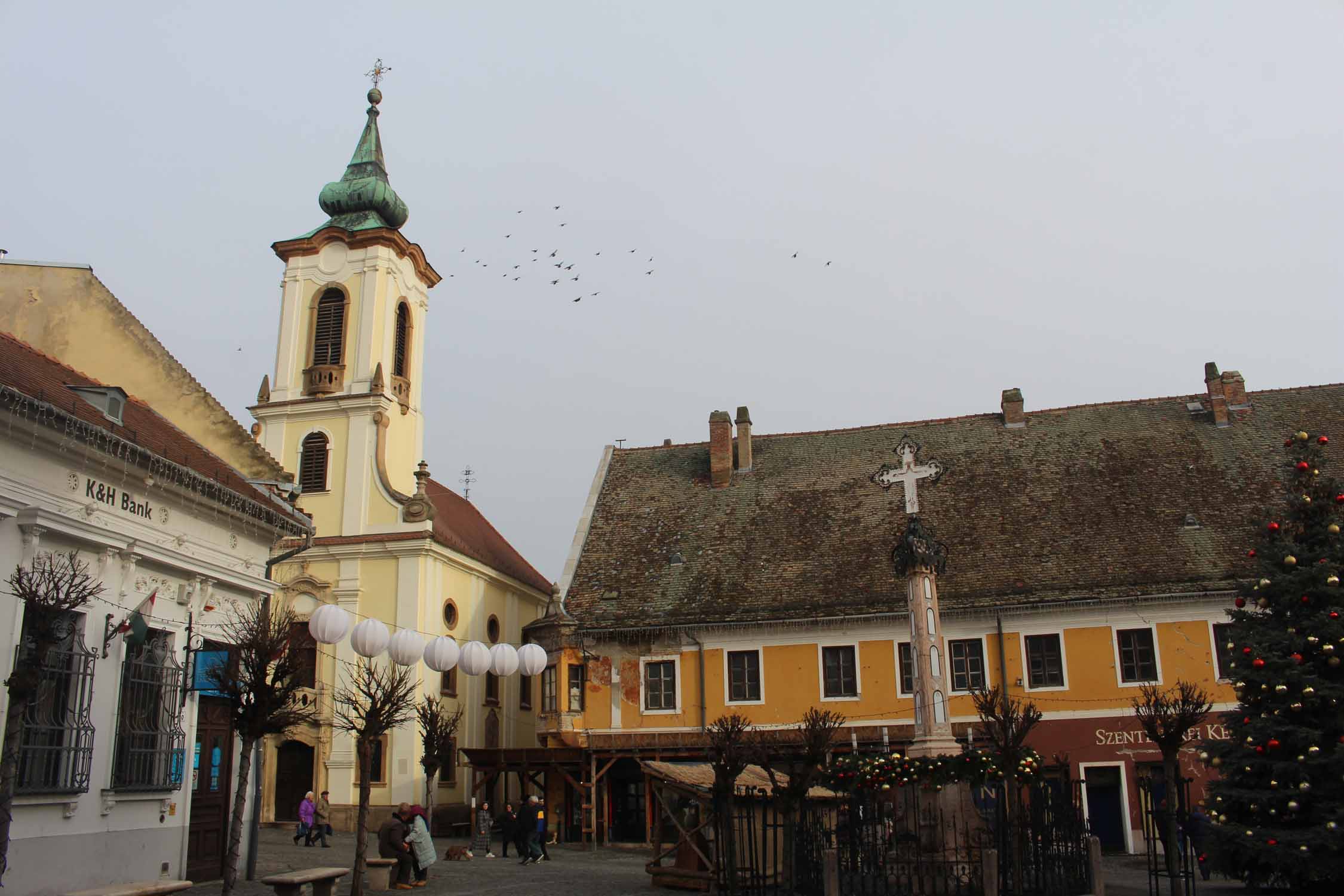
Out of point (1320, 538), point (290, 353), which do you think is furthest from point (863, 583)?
point (290, 353)

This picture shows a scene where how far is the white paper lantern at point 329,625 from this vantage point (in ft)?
54.7

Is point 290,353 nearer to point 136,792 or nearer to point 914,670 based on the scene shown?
point 136,792

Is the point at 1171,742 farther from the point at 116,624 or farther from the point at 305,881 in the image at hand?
the point at 116,624

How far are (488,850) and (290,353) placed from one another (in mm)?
17486

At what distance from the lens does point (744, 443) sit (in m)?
34.8

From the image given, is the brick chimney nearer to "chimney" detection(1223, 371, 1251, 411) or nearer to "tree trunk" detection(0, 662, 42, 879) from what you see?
"chimney" detection(1223, 371, 1251, 411)

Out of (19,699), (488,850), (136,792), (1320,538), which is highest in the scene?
(1320,538)

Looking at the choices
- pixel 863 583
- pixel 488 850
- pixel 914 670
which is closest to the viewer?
pixel 914 670

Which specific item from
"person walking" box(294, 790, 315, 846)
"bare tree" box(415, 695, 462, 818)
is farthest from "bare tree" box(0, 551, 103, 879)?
"person walking" box(294, 790, 315, 846)

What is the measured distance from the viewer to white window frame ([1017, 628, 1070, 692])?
27.1m

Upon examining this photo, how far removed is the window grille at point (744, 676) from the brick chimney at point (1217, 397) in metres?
14.5

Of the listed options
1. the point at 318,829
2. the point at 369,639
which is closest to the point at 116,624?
the point at 369,639

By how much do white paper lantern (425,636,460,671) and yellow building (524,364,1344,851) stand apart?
9.56m

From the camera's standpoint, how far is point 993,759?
48.6 feet
